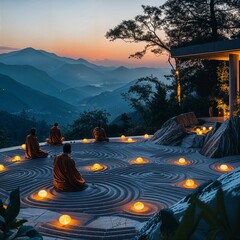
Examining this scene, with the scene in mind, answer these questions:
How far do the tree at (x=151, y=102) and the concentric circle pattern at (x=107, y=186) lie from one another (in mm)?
7893

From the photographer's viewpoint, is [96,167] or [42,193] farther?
[96,167]

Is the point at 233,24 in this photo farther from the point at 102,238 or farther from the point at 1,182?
the point at 102,238

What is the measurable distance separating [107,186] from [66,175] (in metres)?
1.16

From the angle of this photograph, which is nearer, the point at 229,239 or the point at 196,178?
the point at 229,239

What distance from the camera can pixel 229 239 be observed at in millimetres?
939

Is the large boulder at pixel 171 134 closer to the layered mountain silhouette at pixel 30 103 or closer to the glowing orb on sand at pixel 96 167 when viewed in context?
the glowing orb on sand at pixel 96 167

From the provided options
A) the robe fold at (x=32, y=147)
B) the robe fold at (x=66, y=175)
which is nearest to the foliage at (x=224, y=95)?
the robe fold at (x=32, y=147)

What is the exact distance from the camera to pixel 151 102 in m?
22.9

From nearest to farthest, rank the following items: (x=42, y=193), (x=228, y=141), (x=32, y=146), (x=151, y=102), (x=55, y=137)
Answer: (x=42, y=193)
(x=228, y=141)
(x=32, y=146)
(x=55, y=137)
(x=151, y=102)

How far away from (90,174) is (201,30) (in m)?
20.0

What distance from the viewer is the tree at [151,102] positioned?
21.5 metres

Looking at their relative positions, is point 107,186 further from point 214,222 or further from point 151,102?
point 151,102

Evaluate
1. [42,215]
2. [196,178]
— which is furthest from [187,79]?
[42,215]

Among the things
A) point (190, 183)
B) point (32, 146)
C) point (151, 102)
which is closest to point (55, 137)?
point (32, 146)
